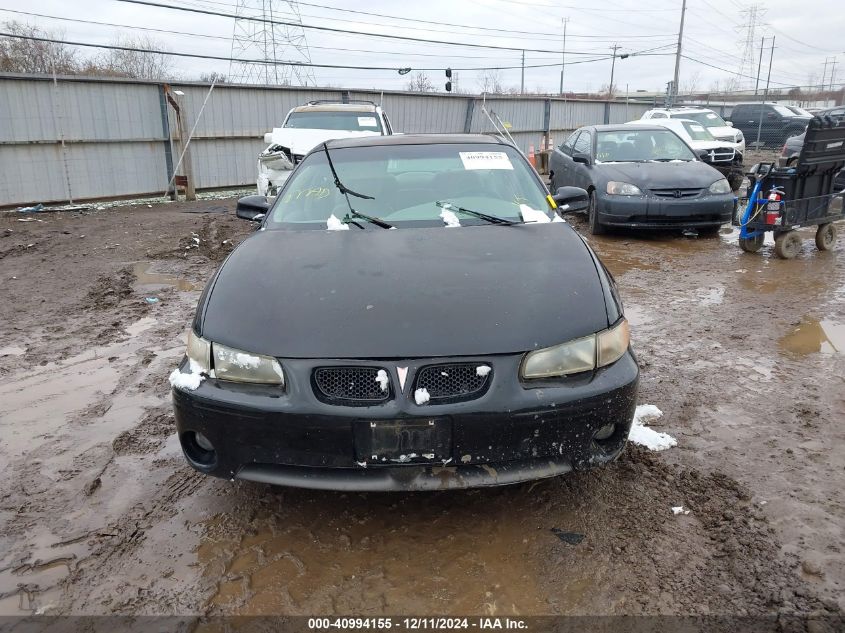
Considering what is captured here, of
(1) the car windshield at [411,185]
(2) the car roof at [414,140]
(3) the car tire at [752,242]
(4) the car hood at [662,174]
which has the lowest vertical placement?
(3) the car tire at [752,242]

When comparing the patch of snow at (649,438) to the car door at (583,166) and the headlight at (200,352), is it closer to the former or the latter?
the headlight at (200,352)

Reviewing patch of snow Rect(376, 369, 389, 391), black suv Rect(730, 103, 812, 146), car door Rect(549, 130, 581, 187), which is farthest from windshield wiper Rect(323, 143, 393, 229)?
black suv Rect(730, 103, 812, 146)

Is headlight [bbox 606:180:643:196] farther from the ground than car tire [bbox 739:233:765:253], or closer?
farther from the ground

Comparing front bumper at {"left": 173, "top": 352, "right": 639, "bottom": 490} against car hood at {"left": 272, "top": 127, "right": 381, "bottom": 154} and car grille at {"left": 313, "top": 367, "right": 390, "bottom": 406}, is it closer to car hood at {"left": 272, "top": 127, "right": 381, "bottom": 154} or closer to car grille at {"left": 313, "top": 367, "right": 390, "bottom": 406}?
car grille at {"left": 313, "top": 367, "right": 390, "bottom": 406}

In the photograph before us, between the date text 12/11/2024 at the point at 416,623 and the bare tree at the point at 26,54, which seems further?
the bare tree at the point at 26,54

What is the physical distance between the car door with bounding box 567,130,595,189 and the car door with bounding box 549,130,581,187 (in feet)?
0.55

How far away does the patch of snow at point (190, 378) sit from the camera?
2510 millimetres

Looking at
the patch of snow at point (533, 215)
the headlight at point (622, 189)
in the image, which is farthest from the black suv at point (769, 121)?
the patch of snow at point (533, 215)

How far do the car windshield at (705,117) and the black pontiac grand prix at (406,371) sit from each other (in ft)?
54.1

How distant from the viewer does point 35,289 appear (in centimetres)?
651

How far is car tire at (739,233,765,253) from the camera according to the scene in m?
7.98

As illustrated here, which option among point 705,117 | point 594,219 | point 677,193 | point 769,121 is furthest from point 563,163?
point 769,121

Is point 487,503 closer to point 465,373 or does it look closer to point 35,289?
point 465,373

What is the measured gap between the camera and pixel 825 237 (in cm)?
807
